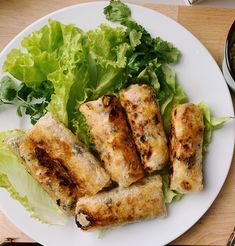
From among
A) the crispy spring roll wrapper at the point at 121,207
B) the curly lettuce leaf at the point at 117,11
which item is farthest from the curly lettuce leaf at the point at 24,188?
the curly lettuce leaf at the point at 117,11

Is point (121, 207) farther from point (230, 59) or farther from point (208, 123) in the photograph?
point (230, 59)

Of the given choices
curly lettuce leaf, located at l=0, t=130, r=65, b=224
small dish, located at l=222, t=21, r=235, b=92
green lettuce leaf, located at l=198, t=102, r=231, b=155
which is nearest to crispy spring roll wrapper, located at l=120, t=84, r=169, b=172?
green lettuce leaf, located at l=198, t=102, r=231, b=155

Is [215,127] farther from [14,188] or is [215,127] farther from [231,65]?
[14,188]

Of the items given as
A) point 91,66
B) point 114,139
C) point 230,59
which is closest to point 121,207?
point 114,139

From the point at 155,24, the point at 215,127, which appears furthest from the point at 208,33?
the point at 215,127

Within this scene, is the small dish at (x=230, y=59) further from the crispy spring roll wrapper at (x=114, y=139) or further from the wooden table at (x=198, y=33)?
the crispy spring roll wrapper at (x=114, y=139)

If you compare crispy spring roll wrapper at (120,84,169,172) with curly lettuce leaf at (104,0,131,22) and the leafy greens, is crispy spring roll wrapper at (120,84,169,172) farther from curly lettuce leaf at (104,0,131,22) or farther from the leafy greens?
curly lettuce leaf at (104,0,131,22)
